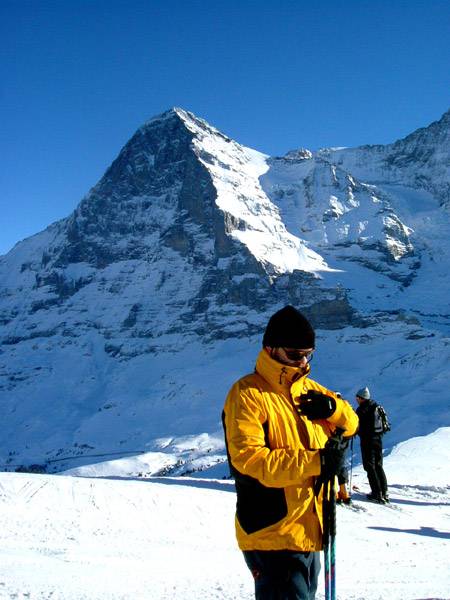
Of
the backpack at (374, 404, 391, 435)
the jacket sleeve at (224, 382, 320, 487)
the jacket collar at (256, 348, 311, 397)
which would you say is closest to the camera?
the jacket sleeve at (224, 382, 320, 487)

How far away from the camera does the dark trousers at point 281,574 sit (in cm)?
320

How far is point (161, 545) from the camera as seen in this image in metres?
7.24

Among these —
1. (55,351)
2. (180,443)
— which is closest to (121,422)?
(180,443)

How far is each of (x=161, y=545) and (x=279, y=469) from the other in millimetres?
4770

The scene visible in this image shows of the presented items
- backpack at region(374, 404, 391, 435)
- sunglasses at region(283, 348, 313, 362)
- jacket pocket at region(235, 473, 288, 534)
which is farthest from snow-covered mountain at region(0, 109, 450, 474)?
jacket pocket at region(235, 473, 288, 534)

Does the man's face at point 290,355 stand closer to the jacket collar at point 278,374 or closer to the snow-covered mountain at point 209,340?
the jacket collar at point 278,374

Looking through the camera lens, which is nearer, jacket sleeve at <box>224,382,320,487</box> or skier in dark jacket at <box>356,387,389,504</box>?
jacket sleeve at <box>224,382,320,487</box>

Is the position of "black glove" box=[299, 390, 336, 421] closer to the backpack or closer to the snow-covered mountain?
the backpack

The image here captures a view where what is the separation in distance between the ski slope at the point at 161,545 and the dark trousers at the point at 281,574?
A: 2.24 meters

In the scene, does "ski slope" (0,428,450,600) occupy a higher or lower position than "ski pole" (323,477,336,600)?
lower

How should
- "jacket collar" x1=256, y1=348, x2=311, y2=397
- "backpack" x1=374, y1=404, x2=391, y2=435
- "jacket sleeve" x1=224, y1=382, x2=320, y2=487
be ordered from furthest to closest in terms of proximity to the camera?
"backpack" x1=374, y1=404, x2=391, y2=435 < "jacket collar" x1=256, y1=348, x2=311, y2=397 < "jacket sleeve" x1=224, y1=382, x2=320, y2=487

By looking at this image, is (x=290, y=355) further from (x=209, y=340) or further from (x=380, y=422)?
(x=209, y=340)

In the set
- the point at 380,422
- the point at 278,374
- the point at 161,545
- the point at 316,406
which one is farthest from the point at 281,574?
the point at 380,422

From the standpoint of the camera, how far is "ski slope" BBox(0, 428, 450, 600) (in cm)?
537
